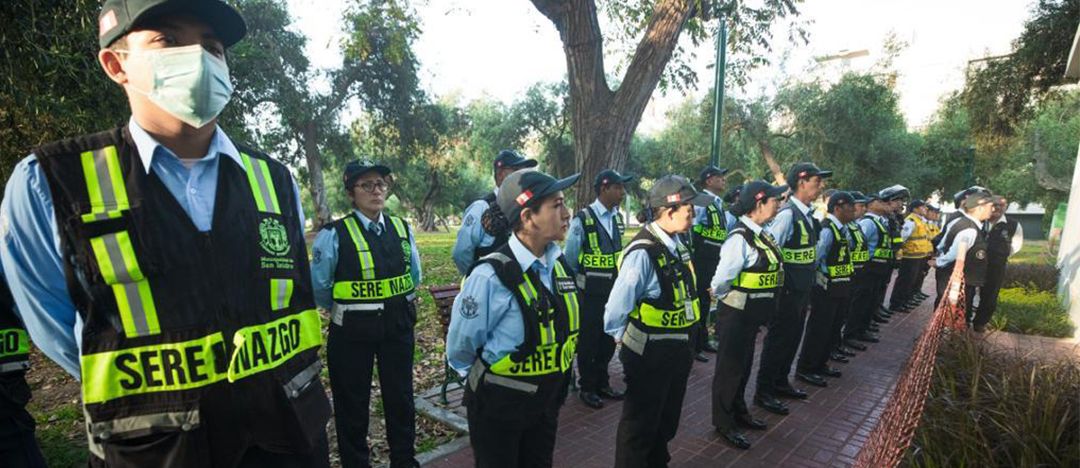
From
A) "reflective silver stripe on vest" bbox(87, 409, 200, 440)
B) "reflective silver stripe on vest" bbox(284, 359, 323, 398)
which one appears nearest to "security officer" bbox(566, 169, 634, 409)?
"reflective silver stripe on vest" bbox(284, 359, 323, 398)

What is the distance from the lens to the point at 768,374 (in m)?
5.43

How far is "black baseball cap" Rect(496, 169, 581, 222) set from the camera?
2.83 metres

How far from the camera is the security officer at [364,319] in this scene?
3699mm

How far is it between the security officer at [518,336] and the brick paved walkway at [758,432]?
1599 millimetres

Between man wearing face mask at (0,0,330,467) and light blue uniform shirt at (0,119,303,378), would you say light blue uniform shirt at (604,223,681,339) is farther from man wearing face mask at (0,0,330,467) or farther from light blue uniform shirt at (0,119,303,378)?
light blue uniform shirt at (0,119,303,378)

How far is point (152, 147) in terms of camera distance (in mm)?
1480

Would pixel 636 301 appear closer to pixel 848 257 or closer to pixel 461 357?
pixel 461 357

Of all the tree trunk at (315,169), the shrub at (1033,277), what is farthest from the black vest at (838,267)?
the tree trunk at (315,169)

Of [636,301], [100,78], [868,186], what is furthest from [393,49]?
[868,186]

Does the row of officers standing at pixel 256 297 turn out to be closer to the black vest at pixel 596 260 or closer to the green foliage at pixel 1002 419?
the black vest at pixel 596 260

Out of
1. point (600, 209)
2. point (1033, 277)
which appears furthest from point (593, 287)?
point (1033, 277)

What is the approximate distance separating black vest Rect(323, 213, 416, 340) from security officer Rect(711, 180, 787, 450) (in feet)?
9.01

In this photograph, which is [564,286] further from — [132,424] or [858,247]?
[858,247]

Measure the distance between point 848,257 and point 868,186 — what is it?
1841cm
